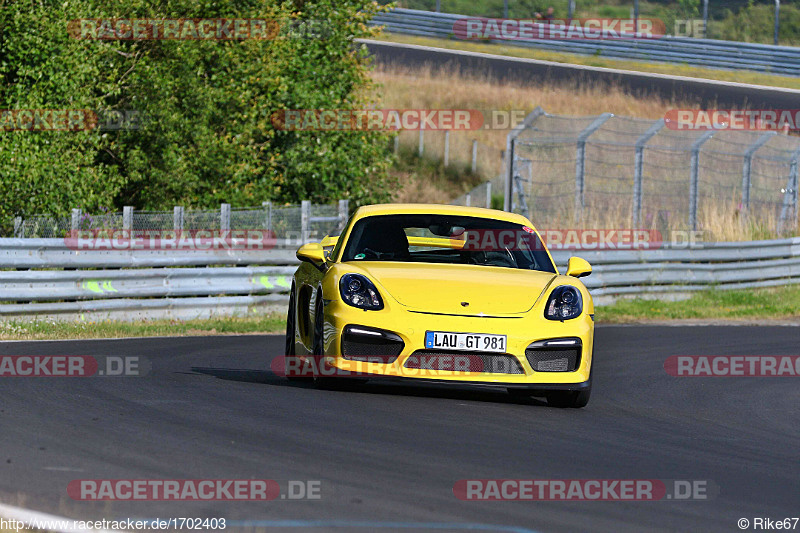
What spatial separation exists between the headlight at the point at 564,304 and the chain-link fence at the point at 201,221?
29.2 ft

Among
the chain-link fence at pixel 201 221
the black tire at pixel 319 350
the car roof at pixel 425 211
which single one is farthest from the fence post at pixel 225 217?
the black tire at pixel 319 350

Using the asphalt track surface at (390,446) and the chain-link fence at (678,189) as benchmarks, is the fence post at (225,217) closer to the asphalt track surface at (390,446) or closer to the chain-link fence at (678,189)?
the chain-link fence at (678,189)

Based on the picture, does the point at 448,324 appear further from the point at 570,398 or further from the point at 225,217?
the point at 225,217

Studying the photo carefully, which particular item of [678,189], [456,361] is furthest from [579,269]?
[678,189]

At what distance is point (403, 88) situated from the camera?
38.5m

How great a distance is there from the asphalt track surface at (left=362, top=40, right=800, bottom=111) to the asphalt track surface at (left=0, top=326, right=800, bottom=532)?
2727cm

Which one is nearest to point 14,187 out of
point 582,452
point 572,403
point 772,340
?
point 772,340

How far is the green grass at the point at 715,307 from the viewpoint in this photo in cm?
1994

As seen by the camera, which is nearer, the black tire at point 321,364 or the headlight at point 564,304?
the headlight at point 564,304

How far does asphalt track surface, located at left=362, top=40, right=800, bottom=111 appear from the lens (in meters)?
36.7

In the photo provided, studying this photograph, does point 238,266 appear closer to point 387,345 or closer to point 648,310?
point 648,310

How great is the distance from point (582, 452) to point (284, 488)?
1926 millimetres

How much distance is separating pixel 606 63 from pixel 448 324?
3525 centimetres

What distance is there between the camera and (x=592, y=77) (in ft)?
131
